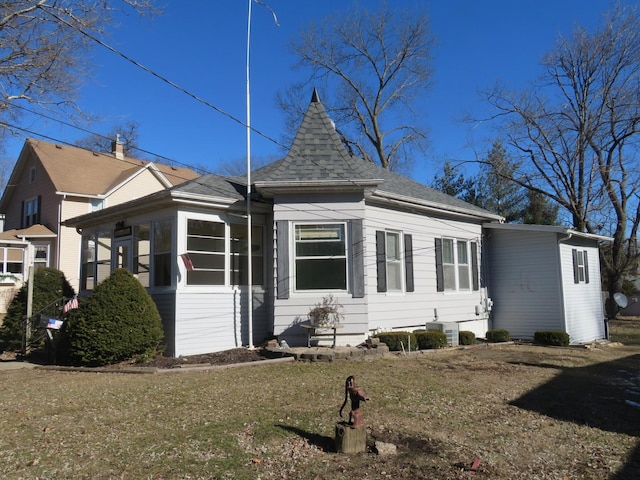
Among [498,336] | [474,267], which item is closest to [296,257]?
[474,267]

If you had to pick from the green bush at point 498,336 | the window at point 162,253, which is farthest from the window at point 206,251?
the green bush at point 498,336

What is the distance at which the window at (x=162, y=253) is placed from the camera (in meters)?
11.1

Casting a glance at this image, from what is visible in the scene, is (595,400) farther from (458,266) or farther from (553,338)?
(458,266)

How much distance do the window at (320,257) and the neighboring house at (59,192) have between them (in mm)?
15547

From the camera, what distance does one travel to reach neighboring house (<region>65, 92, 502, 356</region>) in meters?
10.6

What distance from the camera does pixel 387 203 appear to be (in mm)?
12344

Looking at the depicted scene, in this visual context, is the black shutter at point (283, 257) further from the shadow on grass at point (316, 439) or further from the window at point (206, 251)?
the shadow on grass at point (316, 439)

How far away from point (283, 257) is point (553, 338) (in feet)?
27.1

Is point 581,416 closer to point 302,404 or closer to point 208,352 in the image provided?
point 302,404

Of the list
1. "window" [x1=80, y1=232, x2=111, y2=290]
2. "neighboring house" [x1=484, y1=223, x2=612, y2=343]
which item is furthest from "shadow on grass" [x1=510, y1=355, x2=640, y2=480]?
"window" [x1=80, y1=232, x2=111, y2=290]

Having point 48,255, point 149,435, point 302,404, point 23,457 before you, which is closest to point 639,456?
point 302,404

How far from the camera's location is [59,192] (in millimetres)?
22672

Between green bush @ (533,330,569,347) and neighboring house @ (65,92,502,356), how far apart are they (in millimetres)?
3408

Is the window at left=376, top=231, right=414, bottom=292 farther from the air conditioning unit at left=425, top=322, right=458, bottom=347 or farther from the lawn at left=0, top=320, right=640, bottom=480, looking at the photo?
the lawn at left=0, top=320, right=640, bottom=480
